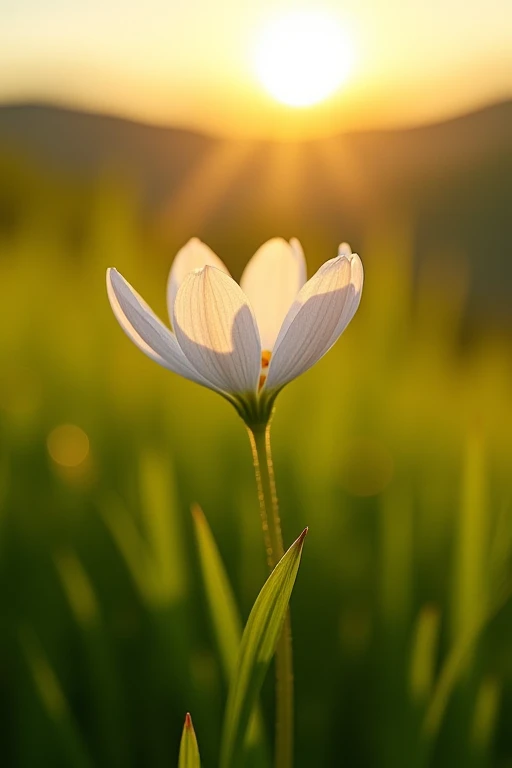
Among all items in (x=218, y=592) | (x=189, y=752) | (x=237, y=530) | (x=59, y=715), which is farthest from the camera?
(x=237, y=530)

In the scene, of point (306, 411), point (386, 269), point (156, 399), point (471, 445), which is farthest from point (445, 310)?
point (471, 445)

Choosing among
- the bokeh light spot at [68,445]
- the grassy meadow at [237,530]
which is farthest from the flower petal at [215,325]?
the bokeh light spot at [68,445]

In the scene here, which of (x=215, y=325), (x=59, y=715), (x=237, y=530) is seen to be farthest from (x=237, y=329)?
(x=237, y=530)

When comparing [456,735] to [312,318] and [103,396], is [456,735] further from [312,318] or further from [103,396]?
[103,396]

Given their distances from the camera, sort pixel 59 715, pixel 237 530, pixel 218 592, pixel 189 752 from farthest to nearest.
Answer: pixel 237 530 < pixel 59 715 < pixel 218 592 < pixel 189 752

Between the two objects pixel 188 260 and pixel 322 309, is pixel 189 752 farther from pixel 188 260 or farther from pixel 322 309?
pixel 188 260

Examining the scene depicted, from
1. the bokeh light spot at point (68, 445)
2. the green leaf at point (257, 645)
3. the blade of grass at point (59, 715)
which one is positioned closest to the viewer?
the green leaf at point (257, 645)

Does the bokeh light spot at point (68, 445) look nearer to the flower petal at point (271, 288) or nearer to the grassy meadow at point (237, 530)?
the grassy meadow at point (237, 530)

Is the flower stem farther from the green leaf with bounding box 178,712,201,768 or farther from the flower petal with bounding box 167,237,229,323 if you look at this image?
the flower petal with bounding box 167,237,229,323
